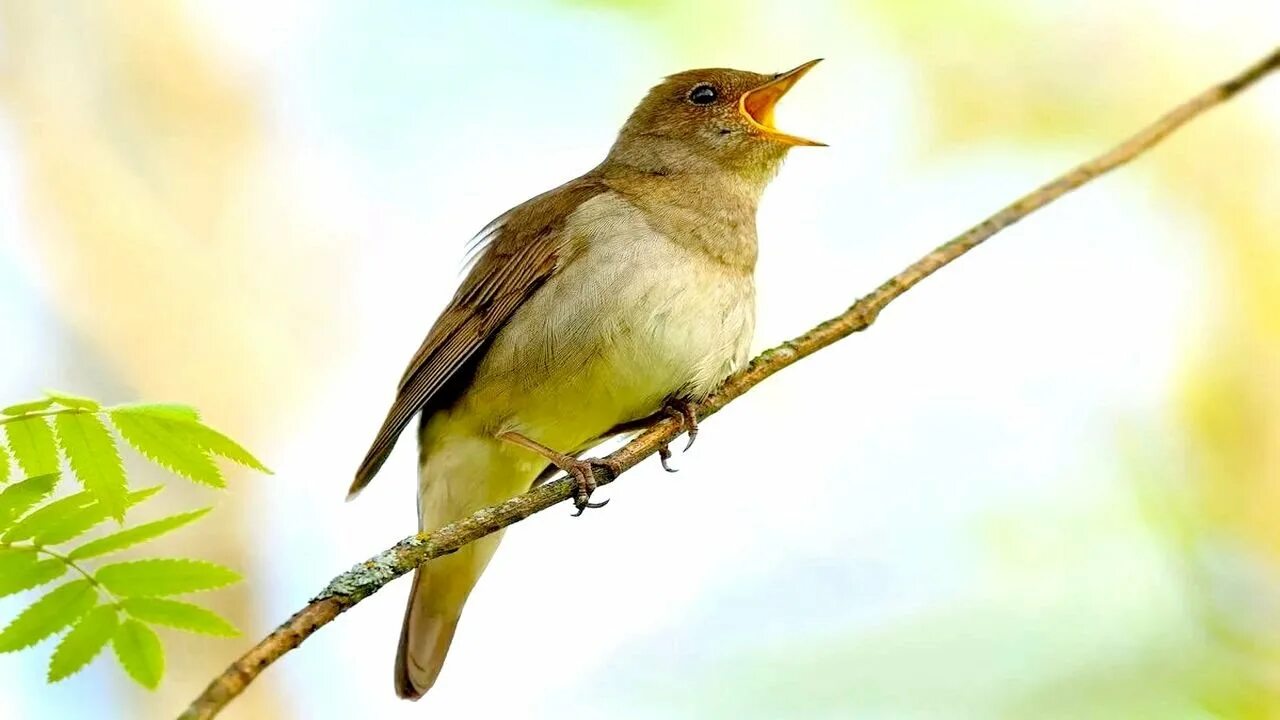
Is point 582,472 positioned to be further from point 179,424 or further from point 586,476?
point 179,424

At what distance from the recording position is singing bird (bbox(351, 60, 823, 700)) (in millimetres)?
5141

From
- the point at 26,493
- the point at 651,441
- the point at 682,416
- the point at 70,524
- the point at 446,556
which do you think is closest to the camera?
the point at 26,493

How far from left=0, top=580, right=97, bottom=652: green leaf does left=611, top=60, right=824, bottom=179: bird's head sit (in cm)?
378

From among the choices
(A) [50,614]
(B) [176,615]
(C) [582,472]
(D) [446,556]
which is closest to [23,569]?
(A) [50,614]

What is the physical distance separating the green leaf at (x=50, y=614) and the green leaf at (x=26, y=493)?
22 cm

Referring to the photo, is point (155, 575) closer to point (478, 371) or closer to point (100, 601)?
point (100, 601)

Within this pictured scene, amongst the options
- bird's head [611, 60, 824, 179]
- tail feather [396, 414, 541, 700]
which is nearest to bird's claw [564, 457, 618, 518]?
tail feather [396, 414, 541, 700]

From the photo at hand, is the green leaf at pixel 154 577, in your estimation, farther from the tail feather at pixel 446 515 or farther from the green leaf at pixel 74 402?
the tail feather at pixel 446 515

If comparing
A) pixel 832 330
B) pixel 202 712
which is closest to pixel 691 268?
pixel 832 330

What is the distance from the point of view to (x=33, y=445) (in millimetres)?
2996

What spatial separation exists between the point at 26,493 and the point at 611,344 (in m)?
2.62

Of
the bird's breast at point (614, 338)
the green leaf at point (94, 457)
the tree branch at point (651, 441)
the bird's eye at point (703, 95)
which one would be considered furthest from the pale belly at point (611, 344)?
the green leaf at point (94, 457)

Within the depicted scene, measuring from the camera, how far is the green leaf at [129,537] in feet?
8.78

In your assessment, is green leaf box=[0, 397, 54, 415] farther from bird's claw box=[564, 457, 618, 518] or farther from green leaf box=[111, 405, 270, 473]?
bird's claw box=[564, 457, 618, 518]
